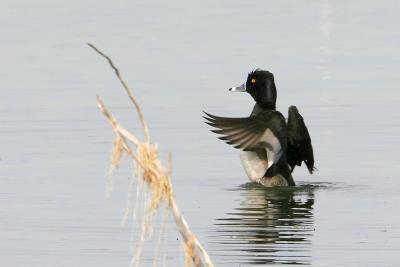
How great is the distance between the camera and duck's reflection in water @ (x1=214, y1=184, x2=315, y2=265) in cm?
1015

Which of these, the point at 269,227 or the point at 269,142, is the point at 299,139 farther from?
the point at 269,227

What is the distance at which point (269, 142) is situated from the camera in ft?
45.7

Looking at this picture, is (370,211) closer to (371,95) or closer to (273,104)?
(273,104)

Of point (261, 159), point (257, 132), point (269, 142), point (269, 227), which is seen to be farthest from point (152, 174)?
point (261, 159)

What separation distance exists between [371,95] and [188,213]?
6509 millimetres

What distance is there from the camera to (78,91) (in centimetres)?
1889

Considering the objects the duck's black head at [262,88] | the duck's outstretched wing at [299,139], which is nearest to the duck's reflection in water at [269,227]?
the duck's outstretched wing at [299,139]

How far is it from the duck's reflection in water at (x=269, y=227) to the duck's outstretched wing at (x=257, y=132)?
1.25 feet

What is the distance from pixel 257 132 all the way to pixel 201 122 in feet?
9.62

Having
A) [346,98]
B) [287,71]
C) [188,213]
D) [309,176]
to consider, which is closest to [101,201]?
[188,213]

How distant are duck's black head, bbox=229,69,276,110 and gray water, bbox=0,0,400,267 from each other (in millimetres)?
726

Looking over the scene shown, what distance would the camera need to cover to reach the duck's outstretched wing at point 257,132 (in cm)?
1371

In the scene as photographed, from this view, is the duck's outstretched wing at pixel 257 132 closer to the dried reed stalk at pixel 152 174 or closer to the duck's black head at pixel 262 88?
the duck's black head at pixel 262 88

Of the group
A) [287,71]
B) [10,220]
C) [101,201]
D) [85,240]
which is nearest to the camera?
[85,240]
